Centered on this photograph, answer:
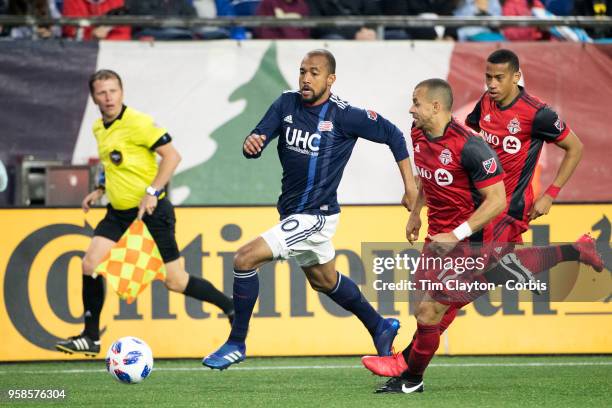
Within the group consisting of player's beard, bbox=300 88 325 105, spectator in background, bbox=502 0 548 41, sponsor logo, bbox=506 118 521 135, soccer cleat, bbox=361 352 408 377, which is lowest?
soccer cleat, bbox=361 352 408 377

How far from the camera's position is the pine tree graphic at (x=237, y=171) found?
12.4 metres

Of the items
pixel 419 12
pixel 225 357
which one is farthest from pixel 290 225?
pixel 419 12

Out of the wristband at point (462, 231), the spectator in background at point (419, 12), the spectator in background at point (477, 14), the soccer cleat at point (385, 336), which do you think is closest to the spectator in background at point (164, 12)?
the spectator in background at point (419, 12)

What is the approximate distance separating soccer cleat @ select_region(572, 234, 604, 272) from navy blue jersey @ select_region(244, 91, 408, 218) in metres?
1.66

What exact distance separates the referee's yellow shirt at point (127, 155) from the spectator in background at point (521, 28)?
5.43 meters

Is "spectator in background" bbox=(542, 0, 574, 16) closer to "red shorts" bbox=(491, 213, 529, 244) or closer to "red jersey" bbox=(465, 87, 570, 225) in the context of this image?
"red jersey" bbox=(465, 87, 570, 225)

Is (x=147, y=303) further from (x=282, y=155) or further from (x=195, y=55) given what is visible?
(x=195, y=55)

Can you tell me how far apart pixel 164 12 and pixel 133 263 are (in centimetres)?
413

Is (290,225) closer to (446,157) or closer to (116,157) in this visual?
(446,157)

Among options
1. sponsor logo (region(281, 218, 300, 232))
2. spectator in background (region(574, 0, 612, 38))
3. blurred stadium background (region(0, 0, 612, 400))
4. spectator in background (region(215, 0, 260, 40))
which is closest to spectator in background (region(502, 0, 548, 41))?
blurred stadium background (region(0, 0, 612, 400))

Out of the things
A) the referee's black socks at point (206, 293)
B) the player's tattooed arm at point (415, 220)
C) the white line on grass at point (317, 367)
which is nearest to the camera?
the player's tattooed arm at point (415, 220)

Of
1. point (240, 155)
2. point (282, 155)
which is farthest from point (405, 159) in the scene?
point (240, 155)

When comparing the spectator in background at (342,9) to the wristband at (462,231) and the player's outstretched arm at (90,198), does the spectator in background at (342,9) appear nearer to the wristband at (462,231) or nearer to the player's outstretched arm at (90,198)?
the player's outstretched arm at (90,198)

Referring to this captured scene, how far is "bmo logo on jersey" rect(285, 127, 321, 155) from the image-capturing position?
8.31 metres
